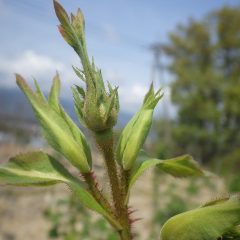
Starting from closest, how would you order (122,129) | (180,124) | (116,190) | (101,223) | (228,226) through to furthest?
(228,226), (116,190), (122,129), (101,223), (180,124)

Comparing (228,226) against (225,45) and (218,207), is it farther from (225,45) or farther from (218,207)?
(225,45)

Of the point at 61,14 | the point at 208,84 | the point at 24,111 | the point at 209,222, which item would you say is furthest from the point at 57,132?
the point at 24,111

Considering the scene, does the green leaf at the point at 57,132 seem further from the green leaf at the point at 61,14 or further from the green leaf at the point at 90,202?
the green leaf at the point at 61,14

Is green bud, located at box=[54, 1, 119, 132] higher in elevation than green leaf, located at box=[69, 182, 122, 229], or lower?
higher

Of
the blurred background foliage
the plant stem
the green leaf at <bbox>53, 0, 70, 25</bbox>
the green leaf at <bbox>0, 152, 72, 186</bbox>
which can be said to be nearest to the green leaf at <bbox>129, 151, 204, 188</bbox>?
the plant stem

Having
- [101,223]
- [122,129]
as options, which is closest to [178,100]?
[101,223]

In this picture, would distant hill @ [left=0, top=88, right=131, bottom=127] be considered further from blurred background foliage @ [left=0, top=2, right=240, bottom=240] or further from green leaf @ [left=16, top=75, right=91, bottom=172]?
blurred background foliage @ [left=0, top=2, right=240, bottom=240]

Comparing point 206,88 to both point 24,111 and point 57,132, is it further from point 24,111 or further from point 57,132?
point 57,132

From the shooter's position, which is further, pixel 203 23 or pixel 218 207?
pixel 203 23
